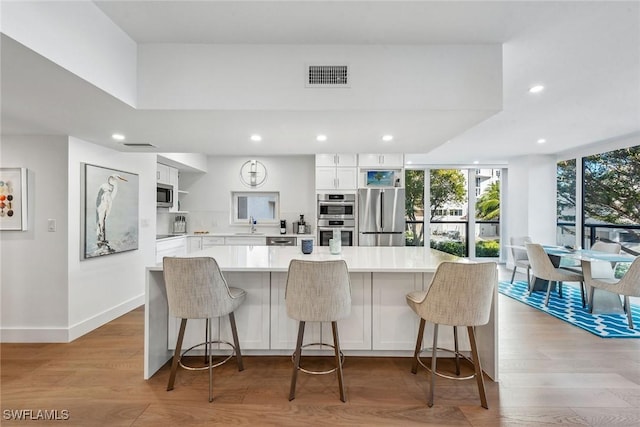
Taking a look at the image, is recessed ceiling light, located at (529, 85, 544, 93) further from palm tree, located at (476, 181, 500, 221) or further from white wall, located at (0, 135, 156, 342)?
palm tree, located at (476, 181, 500, 221)

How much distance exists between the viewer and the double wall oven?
17.3ft

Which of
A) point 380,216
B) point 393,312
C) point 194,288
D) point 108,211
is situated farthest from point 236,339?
point 380,216

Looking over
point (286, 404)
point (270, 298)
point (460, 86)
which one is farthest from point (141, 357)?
point (460, 86)

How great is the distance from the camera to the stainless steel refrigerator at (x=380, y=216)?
5.16 meters

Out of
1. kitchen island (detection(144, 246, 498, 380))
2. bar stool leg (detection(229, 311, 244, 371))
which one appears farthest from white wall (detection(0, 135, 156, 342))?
bar stool leg (detection(229, 311, 244, 371))

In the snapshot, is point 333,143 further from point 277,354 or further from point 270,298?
point 277,354

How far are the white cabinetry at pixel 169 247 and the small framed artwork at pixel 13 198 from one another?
67.4 inches

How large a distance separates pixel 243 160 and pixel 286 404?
4675mm

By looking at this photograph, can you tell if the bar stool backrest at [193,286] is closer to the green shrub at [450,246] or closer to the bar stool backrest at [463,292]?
the bar stool backrest at [463,292]

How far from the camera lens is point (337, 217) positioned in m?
5.29

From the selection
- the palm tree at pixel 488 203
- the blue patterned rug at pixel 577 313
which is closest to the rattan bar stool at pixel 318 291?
the blue patterned rug at pixel 577 313

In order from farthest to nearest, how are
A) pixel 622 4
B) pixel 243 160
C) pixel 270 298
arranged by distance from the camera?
pixel 243 160
pixel 270 298
pixel 622 4

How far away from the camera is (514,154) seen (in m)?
6.34

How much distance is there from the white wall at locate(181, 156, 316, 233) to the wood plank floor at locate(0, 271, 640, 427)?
10.7 ft
